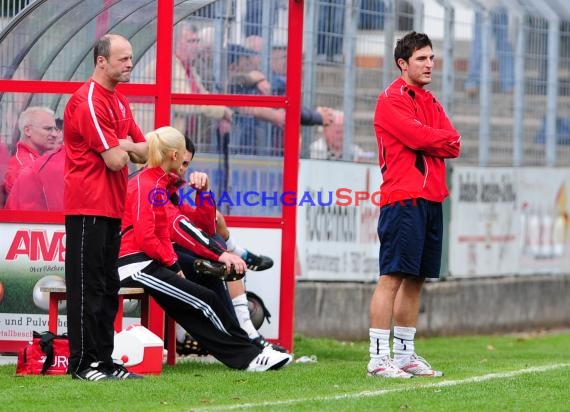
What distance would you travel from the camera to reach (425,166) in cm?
945

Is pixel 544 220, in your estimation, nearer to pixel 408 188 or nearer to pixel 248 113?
pixel 248 113

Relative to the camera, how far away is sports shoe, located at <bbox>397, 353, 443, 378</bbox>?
31.4 ft

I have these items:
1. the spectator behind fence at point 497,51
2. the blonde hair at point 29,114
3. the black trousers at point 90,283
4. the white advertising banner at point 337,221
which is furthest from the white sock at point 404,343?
the spectator behind fence at point 497,51

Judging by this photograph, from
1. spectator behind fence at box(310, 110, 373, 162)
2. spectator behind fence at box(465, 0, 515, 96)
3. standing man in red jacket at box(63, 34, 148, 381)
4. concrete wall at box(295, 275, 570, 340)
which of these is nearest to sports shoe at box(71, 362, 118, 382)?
standing man in red jacket at box(63, 34, 148, 381)

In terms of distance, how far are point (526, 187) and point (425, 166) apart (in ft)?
29.3

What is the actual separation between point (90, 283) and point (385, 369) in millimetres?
1827

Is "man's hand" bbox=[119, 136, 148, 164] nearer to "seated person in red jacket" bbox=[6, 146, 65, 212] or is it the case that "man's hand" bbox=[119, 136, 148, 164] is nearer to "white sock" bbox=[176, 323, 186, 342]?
"seated person in red jacket" bbox=[6, 146, 65, 212]

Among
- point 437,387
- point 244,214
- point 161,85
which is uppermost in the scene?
point 161,85

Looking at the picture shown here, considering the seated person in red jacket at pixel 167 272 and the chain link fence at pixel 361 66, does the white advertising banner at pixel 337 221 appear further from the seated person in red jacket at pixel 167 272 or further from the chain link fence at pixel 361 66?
the seated person in red jacket at pixel 167 272

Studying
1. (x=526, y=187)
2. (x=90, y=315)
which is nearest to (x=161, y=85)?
(x=90, y=315)

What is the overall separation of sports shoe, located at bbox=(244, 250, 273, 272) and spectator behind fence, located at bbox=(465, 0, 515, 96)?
21.9 ft

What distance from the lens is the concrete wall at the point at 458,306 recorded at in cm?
1514

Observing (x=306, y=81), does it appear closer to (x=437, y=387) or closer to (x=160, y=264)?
(x=160, y=264)

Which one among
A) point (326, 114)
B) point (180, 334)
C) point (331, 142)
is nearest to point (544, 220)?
point (331, 142)
